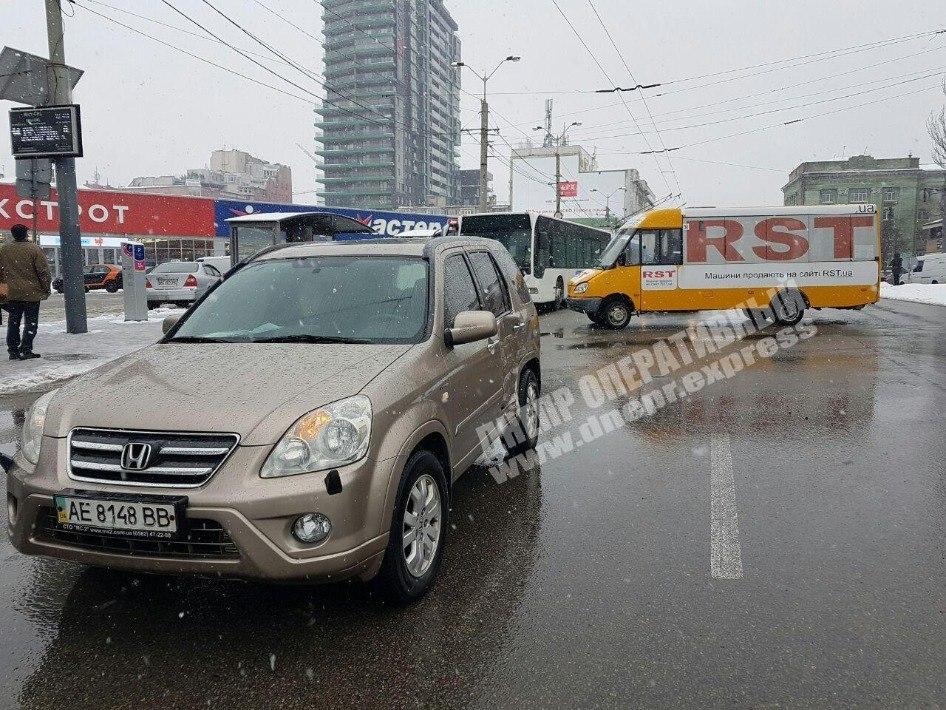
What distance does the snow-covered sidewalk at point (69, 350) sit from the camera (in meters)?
9.49

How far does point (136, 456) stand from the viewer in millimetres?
2859

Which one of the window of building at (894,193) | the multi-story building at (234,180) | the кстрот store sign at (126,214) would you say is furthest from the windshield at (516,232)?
the multi-story building at (234,180)

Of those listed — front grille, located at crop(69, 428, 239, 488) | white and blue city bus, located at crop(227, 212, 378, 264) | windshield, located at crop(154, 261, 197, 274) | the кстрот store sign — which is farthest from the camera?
the кстрот store sign

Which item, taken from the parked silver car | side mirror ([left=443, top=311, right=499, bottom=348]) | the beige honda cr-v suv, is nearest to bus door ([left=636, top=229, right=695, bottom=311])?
the parked silver car

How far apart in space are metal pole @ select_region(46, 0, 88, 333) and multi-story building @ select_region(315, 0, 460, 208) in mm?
136950

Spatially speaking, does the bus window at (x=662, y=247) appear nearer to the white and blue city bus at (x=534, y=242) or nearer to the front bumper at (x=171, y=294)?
the white and blue city bus at (x=534, y=242)

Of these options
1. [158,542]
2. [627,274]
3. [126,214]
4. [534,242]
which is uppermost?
[126,214]

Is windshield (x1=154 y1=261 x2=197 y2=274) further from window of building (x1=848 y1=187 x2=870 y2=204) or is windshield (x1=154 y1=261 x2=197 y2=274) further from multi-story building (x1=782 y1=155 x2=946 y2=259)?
window of building (x1=848 y1=187 x2=870 y2=204)

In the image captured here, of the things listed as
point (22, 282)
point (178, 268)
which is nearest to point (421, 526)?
point (22, 282)

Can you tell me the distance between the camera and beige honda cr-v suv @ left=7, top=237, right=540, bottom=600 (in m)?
2.80

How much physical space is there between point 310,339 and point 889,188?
9849cm

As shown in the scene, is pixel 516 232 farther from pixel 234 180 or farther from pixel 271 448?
pixel 234 180

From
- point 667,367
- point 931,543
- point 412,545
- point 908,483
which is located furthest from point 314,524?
point 667,367

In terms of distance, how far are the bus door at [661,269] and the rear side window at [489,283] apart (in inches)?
461
